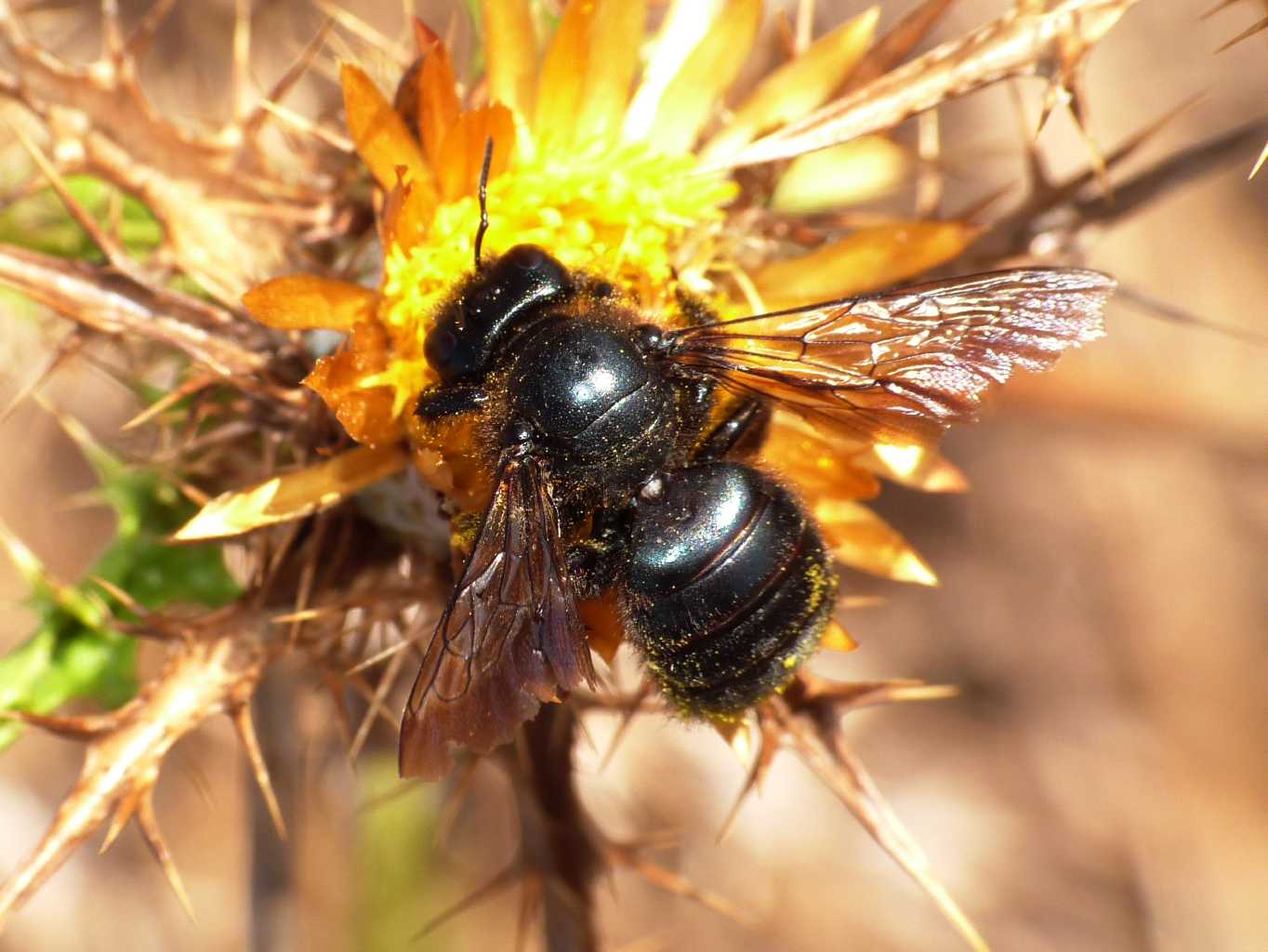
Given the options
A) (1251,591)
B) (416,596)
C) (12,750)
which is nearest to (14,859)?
(12,750)

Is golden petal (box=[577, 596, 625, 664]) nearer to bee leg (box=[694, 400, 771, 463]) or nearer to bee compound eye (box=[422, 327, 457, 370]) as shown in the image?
bee leg (box=[694, 400, 771, 463])

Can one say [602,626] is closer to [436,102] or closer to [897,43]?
[436,102]

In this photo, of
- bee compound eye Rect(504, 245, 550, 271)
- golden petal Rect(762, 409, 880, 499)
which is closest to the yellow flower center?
bee compound eye Rect(504, 245, 550, 271)

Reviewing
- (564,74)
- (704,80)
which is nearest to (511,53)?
(564,74)

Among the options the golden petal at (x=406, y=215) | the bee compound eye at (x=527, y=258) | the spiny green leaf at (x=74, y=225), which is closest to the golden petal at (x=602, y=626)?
the bee compound eye at (x=527, y=258)

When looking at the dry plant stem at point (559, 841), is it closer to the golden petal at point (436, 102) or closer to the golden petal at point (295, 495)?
the golden petal at point (295, 495)

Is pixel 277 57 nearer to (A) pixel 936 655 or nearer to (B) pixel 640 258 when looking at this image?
(B) pixel 640 258
